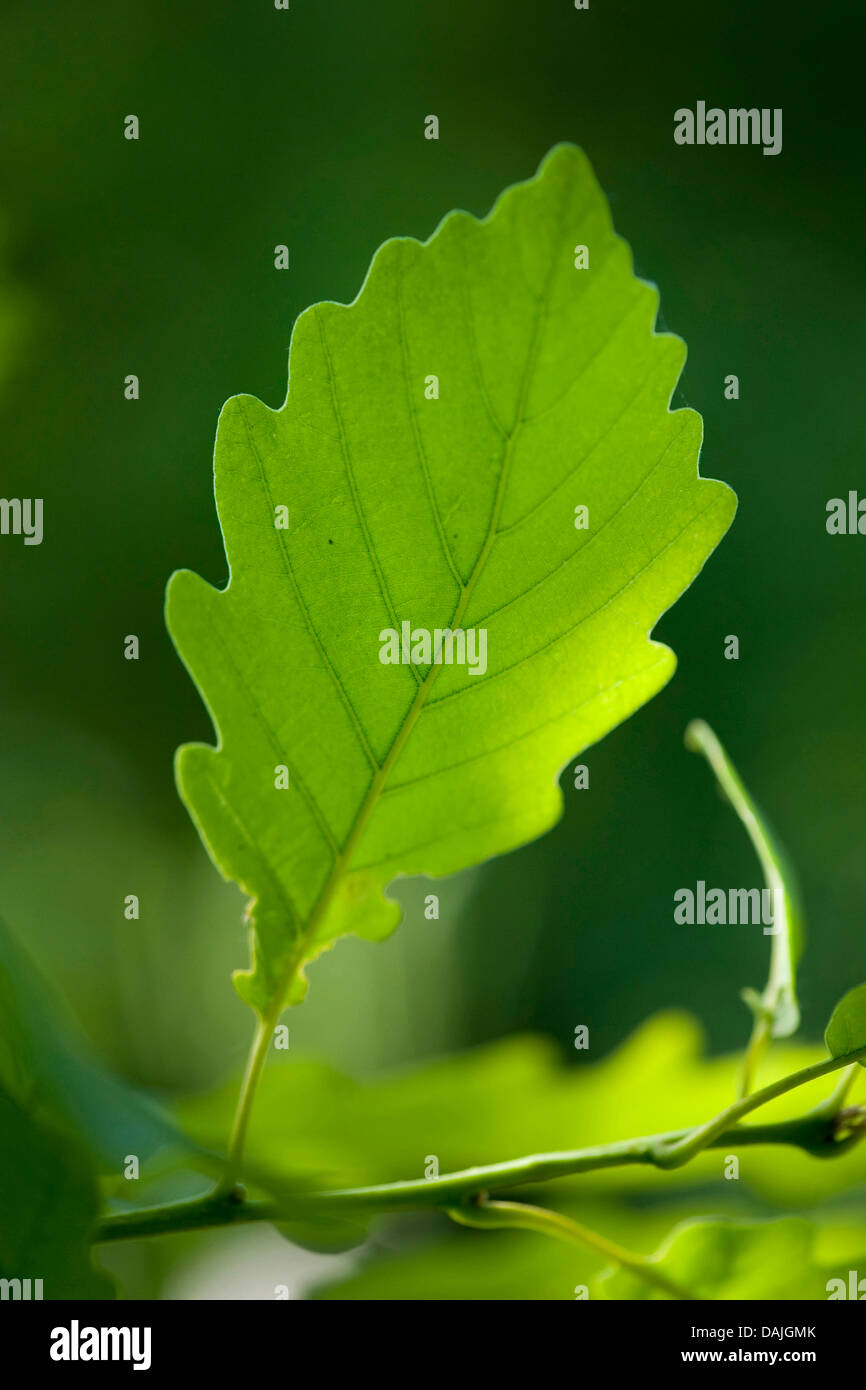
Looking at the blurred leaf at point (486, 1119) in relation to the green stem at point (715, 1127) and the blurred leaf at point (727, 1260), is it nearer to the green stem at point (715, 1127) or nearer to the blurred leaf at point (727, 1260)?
the blurred leaf at point (727, 1260)

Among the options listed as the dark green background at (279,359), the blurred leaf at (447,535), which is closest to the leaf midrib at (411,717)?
the blurred leaf at (447,535)

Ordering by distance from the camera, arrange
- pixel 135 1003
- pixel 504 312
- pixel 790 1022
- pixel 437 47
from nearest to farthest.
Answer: pixel 504 312 < pixel 790 1022 < pixel 135 1003 < pixel 437 47

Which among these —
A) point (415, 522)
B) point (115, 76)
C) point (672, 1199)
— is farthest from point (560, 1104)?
point (115, 76)

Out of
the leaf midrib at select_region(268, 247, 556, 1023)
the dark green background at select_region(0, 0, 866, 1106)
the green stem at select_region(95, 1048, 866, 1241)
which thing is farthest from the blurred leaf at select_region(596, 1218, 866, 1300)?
the dark green background at select_region(0, 0, 866, 1106)

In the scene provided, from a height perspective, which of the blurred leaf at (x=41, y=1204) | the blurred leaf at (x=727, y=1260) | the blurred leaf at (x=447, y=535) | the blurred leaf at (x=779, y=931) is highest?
the blurred leaf at (x=447, y=535)

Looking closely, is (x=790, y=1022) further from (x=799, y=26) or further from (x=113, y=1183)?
(x=799, y=26)

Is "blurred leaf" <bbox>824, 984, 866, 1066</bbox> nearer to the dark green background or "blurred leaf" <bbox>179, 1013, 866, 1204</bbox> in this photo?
"blurred leaf" <bbox>179, 1013, 866, 1204</bbox>

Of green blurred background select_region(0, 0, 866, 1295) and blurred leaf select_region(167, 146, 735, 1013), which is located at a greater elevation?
green blurred background select_region(0, 0, 866, 1295)
